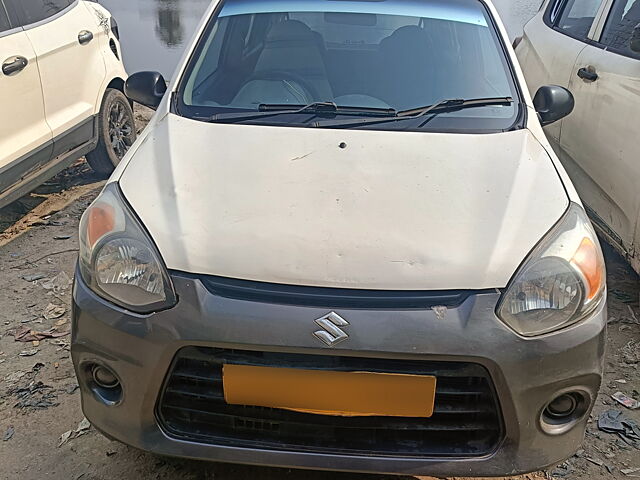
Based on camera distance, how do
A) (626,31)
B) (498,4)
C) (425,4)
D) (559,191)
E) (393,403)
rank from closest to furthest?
1. (393,403)
2. (559,191)
3. (425,4)
4. (626,31)
5. (498,4)

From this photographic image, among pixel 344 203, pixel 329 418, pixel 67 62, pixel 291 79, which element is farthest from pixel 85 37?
pixel 329 418

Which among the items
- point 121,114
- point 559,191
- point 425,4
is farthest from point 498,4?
point 559,191

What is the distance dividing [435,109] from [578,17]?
256cm

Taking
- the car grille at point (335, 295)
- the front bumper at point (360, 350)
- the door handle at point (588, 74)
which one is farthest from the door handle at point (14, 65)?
the door handle at point (588, 74)

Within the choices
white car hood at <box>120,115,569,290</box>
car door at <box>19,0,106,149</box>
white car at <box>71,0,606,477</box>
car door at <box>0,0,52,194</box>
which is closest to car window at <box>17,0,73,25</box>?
car door at <box>19,0,106,149</box>

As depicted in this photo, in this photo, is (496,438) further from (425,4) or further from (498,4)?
(498,4)

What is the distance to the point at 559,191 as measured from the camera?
2.27 meters

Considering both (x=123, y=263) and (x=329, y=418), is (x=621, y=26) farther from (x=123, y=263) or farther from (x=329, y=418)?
(x=123, y=263)

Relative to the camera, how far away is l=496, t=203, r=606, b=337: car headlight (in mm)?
1887

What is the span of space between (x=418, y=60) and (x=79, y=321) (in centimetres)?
180

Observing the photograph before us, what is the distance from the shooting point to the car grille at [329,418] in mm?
1861

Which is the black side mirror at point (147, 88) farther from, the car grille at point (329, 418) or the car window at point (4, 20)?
the car grille at point (329, 418)

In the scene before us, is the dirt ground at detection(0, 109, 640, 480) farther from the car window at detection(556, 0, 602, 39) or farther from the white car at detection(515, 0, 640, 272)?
the car window at detection(556, 0, 602, 39)

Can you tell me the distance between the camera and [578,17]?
4.65m
